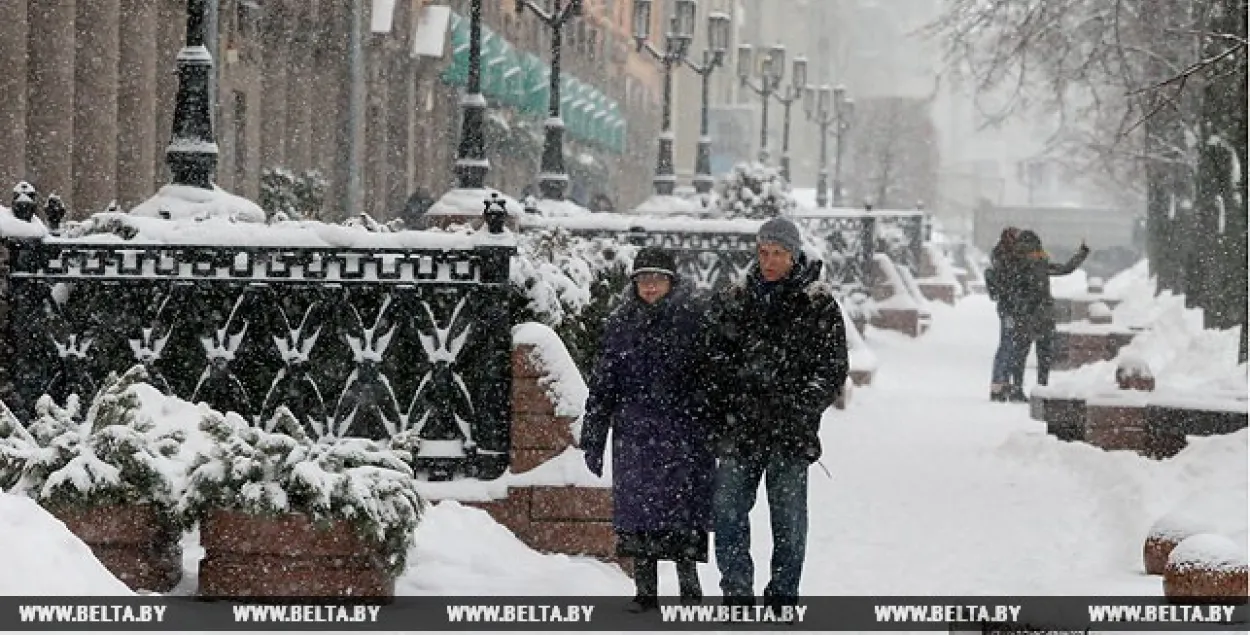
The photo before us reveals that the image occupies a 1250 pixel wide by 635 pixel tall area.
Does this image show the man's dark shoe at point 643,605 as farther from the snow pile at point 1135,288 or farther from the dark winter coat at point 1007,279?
the snow pile at point 1135,288

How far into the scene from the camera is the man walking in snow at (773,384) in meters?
8.41

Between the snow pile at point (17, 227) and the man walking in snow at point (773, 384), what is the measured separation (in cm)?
337

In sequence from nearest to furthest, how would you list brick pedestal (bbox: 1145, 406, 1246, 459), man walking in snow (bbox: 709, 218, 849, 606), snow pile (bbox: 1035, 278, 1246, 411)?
1. man walking in snow (bbox: 709, 218, 849, 606)
2. brick pedestal (bbox: 1145, 406, 1246, 459)
3. snow pile (bbox: 1035, 278, 1246, 411)

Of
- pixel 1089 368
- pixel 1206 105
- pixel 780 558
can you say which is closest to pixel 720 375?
pixel 780 558

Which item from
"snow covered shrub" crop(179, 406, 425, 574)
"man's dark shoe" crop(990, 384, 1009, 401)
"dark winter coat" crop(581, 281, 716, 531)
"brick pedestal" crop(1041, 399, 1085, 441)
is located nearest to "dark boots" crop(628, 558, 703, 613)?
"dark winter coat" crop(581, 281, 716, 531)

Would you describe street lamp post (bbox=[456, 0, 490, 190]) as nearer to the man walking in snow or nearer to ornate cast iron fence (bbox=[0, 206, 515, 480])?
ornate cast iron fence (bbox=[0, 206, 515, 480])

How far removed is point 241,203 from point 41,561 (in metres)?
6.03

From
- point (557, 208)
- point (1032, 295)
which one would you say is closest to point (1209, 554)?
point (1032, 295)

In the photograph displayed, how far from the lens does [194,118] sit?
12109 millimetres

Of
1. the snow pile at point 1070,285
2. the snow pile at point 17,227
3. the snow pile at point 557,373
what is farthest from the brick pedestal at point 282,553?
the snow pile at point 1070,285

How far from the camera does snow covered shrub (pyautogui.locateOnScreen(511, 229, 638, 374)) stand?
434 inches

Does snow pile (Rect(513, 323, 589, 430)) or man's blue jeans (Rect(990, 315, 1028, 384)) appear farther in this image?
man's blue jeans (Rect(990, 315, 1028, 384))

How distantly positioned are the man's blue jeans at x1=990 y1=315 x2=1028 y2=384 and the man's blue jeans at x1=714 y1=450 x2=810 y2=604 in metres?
12.4

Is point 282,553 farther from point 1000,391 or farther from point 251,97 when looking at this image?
point 251,97
